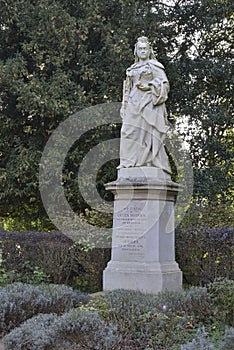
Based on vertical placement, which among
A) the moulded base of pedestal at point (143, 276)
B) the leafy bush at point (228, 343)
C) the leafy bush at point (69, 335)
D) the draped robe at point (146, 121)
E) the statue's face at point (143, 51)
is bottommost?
the leafy bush at point (69, 335)

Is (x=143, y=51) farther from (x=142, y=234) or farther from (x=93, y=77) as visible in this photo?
(x=93, y=77)

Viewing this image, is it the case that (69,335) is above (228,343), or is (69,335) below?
below

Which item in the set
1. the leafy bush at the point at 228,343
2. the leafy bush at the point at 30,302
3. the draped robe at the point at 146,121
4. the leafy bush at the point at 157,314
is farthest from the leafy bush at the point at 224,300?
the draped robe at the point at 146,121

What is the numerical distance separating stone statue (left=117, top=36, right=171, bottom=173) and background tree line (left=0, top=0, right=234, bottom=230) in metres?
3.17

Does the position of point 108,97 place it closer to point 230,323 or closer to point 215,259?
point 215,259

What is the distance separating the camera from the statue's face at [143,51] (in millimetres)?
8086

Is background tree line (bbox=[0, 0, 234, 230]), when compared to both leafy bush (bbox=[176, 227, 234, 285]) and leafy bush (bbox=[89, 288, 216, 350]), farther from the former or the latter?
leafy bush (bbox=[89, 288, 216, 350])

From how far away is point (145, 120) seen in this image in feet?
25.7

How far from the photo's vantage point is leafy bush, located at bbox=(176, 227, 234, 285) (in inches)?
330

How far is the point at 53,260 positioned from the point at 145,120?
3.36 m

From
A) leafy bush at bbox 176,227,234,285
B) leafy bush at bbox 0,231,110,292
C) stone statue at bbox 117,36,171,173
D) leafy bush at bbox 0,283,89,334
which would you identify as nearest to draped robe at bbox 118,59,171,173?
stone statue at bbox 117,36,171,173

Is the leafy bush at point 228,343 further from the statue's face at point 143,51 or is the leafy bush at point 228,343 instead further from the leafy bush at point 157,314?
the statue's face at point 143,51

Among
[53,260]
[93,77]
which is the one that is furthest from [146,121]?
[93,77]

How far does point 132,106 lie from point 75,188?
14.6ft
